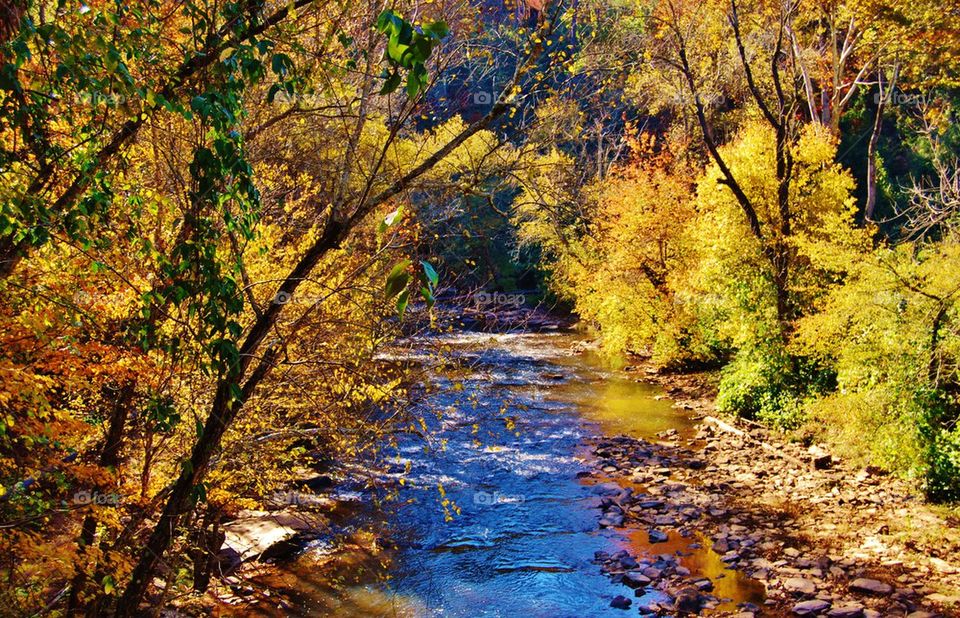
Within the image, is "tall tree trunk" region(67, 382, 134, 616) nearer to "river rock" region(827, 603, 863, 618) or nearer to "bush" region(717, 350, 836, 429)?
"river rock" region(827, 603, 863, 618)

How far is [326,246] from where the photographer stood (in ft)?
15.4

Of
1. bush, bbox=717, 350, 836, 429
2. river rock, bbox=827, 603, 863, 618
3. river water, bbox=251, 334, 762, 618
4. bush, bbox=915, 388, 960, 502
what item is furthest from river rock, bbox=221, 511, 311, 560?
bush, bbox=717, 350, 836, 429

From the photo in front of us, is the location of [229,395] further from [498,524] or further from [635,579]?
[498,524]

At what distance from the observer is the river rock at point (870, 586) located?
840 centimetres

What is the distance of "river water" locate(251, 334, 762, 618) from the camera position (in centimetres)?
875

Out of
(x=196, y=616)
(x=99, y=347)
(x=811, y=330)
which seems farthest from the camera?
(x=811, y=330)

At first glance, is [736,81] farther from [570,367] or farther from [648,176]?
[570,367]

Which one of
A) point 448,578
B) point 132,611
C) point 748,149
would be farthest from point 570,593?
point 748,149

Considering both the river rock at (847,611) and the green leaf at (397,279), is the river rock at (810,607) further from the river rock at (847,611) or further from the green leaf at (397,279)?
the green leaf at (397,279)

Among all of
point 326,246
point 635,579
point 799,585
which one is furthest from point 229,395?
point 799,585

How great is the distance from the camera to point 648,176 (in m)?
24.5

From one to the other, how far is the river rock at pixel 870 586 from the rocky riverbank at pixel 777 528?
0.01 metres

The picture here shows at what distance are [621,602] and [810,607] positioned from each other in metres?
2.23

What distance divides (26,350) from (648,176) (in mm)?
22429
